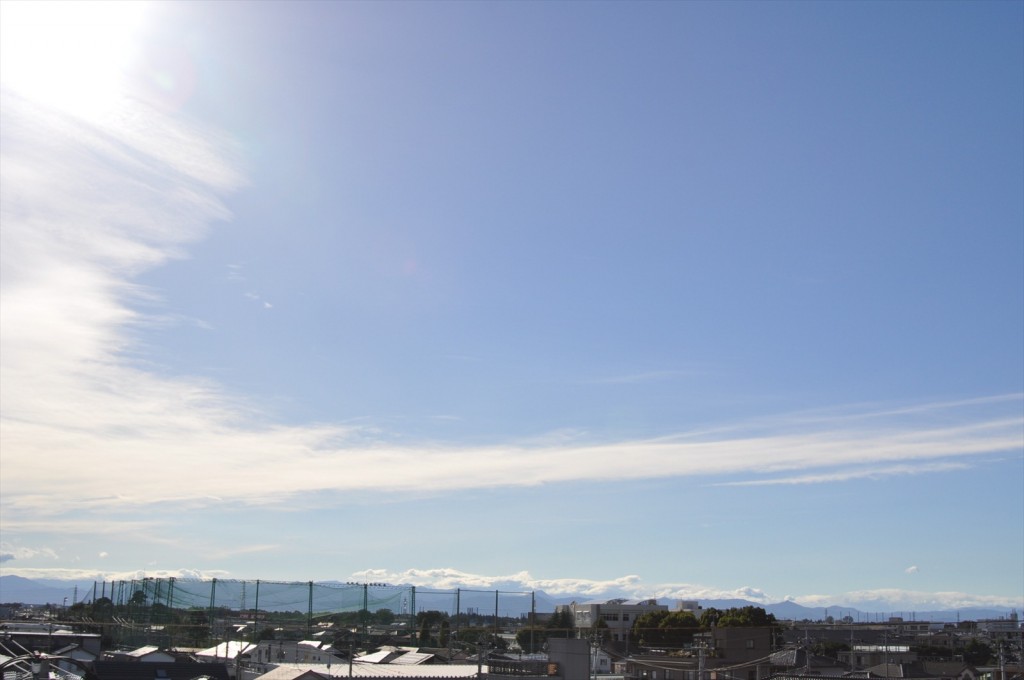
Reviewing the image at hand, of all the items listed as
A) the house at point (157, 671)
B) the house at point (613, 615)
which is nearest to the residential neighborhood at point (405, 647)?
the house at point (157, 671)

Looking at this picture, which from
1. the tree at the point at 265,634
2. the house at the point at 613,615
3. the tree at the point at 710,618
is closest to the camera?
the tree at the point at 265,634

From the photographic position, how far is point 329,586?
168 feet

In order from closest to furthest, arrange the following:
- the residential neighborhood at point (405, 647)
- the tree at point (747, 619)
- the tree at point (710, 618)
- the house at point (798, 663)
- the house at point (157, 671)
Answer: the house at point (157, 671), the residential neighborhood at point (405, 647), the house at point (798, 663), the tree at point (747, 619), the tree at point (710, 618)

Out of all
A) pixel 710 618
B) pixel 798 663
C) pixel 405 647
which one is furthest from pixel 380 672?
pixel 710 618

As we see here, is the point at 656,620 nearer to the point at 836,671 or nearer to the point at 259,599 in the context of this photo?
the point at 836,671

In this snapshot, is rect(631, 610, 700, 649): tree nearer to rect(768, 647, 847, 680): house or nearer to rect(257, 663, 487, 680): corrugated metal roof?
rect(768, 647, 847, 680): house

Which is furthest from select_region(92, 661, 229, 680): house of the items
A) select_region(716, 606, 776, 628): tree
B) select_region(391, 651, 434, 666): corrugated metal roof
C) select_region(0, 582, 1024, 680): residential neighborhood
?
select_region(716, 606, 776, 628): tree

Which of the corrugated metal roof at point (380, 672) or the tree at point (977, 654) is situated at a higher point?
the corrugated metal roof at point (380, 672)

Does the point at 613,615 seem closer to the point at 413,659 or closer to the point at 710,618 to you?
the point at 710,618

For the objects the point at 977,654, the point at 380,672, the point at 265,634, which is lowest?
the point at 977,654

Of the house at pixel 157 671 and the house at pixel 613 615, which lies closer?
the house at pixel 157 671

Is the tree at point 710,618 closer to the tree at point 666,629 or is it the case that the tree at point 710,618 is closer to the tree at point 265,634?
the tree at point 666,629

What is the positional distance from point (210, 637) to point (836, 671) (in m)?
35.7

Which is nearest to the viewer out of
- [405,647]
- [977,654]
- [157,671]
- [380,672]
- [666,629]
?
[380,672]
